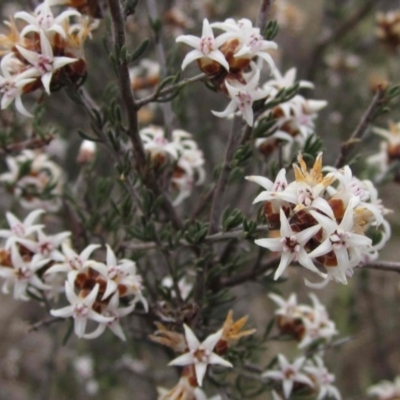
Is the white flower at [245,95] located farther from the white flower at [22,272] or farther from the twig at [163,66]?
the white flower at [22,272]

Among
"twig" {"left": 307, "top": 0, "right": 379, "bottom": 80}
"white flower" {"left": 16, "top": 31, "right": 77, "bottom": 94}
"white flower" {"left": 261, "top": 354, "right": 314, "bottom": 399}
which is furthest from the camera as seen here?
"twig" {"left": 307, "top": 0, "right": 379, "bottom": 80}

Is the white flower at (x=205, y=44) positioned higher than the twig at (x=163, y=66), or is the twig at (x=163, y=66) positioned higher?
the white flower at (x=205, y=44)

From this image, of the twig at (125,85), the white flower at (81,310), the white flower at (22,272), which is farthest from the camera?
the white flower at (22,272)

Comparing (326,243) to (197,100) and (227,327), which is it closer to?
(227,327)

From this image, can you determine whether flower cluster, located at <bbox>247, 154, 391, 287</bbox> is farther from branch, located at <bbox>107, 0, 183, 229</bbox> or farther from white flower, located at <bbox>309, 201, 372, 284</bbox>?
branch, located at <bbox>107, 0, 183, 229</bbox>

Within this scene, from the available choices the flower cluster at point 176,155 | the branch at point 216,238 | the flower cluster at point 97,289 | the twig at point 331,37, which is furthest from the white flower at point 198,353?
the twig at point 331,37

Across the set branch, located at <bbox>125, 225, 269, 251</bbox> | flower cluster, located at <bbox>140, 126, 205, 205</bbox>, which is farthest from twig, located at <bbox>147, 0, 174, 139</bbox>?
branch, located at <bbox>125, 225, 269, 251</bbox>

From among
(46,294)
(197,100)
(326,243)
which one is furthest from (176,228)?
(197,100)
